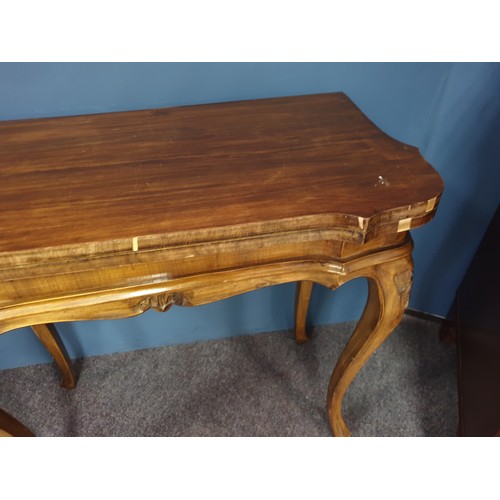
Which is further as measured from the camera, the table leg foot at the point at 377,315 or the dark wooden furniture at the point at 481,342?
the dark wooden furniture at the point at 481,342

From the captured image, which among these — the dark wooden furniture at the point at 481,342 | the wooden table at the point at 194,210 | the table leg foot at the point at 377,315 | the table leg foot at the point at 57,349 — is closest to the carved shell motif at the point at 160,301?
the wooden table at the point at 194,210

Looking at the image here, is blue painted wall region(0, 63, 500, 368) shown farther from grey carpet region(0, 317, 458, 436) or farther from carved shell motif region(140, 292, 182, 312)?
carved shell motif region(140, 292, 182, 312)

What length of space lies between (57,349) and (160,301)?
58cm

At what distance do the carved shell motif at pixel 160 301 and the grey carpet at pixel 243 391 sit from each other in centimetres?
57

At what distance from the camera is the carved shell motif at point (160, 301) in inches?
22.2

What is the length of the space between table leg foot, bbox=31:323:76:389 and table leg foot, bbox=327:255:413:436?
2.05ft

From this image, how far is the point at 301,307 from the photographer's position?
111 cm

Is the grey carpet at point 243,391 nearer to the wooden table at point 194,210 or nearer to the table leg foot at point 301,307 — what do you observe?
the table leg foot at point 301,307

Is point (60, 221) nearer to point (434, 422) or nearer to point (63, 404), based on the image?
point (63, 404)

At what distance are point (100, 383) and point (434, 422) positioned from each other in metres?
0.82

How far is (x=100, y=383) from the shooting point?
3.67 feet
